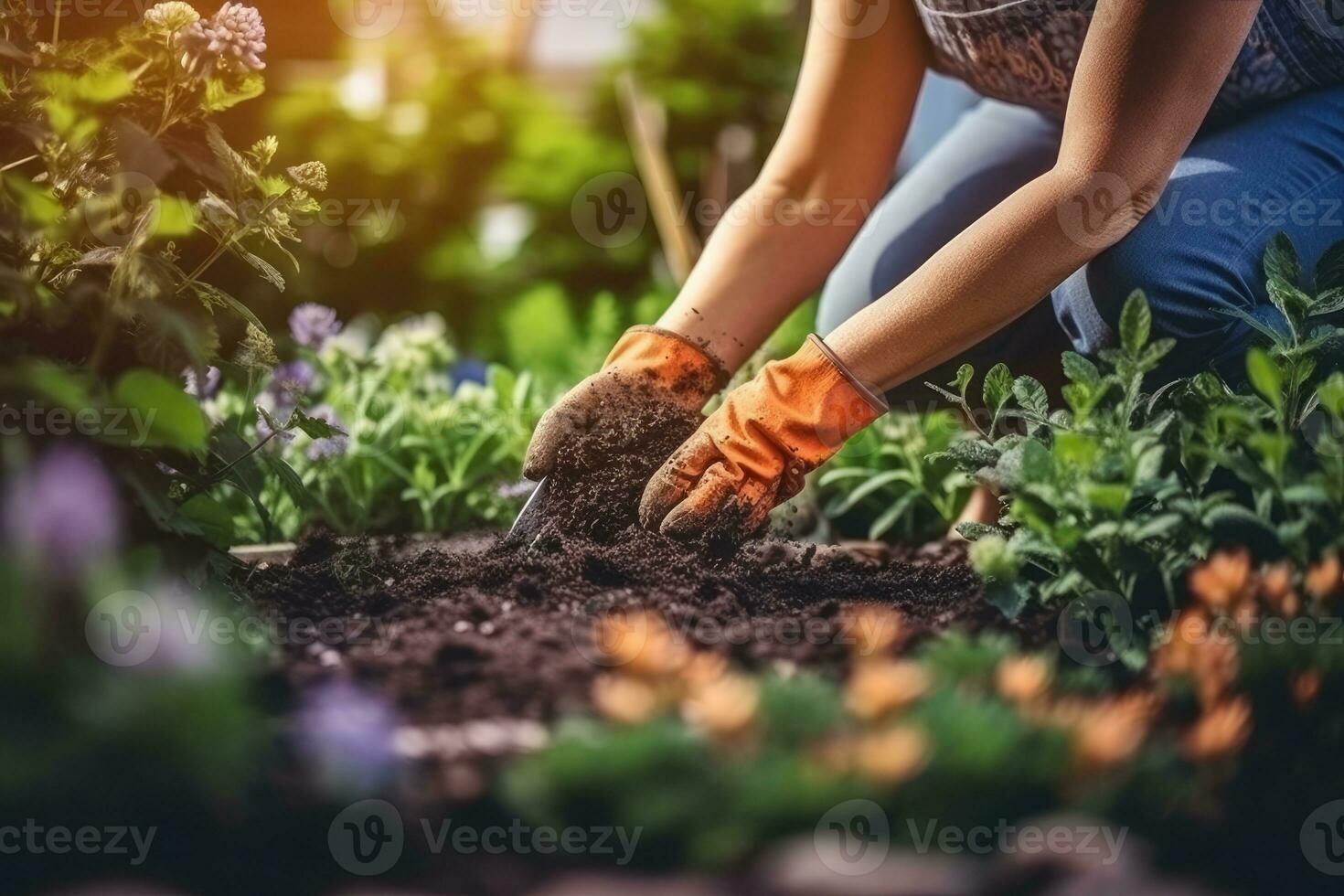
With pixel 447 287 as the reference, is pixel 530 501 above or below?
below

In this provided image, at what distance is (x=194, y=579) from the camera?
1.42m

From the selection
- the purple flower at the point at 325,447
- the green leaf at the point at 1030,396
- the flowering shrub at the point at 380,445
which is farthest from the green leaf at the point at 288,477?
the green leaf at the point at 1030,396

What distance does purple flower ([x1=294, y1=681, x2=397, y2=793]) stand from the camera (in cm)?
95

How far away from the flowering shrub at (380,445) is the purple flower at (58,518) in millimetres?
1110

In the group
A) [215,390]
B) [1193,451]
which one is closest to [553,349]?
[215,390]

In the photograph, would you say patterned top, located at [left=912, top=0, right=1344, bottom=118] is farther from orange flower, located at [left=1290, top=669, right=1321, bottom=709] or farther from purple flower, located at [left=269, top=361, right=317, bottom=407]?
purple flower, located at [left=269, top=361, right=317, bottom=407]

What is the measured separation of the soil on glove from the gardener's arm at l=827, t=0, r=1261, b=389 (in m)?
0.32

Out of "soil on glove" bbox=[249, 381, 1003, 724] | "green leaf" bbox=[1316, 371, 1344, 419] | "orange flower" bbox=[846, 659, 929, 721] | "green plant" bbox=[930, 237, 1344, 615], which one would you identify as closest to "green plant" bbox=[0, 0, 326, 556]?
"soil on glove" bbox=[249, 381, 1003, 724]

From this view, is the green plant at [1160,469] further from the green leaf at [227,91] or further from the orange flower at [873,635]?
the green leaf at [227,91]

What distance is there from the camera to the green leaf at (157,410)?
3.67ft

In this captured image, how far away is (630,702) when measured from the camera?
0.94 meters

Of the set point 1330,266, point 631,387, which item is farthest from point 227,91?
point 1330,266

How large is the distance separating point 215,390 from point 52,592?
1870mm

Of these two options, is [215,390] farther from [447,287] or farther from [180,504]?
[447,287]
